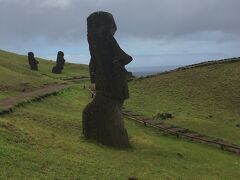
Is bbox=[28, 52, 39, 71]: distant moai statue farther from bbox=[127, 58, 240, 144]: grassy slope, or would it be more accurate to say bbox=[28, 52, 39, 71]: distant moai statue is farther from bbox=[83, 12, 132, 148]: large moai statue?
bbox=[83, 12, 132, 148]: large moai statue

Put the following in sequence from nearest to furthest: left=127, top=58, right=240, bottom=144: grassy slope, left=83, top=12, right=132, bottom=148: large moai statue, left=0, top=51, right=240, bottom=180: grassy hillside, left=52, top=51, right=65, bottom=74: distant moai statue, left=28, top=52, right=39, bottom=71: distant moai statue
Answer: left=0, top=51, right=240, bottom=180: grassy hillside, left=83, top=12, right=132, bottom=148: large moai statue, left=127, top=58, right=240, bottom=144: grassy slope, left=28, top=52, right=39, bottom=71: distant moai statue, left=52, top=51, right=65, bottom=74: distant moai statue

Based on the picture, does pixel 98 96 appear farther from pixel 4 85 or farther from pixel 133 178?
pixel 4 85

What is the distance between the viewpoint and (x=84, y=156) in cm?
1986

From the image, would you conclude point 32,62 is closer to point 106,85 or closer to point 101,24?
point 101,24

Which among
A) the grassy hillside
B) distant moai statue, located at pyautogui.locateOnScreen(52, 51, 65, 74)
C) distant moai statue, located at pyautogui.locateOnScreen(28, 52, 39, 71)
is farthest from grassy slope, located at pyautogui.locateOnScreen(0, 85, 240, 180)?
distant moai statue, located at pyautogui.locateOnScreen(52, 51, 65, 74)

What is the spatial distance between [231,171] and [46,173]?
9.90 meters

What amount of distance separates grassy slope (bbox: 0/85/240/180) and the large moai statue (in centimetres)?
92

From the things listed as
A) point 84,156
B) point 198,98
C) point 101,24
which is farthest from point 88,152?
point 198,98

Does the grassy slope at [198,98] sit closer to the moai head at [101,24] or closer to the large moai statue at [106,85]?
the large moai statue at [106,85]

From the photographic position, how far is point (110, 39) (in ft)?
83.0

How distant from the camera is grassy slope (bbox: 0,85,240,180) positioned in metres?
16.7

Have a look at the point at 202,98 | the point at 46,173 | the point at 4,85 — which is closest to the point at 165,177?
the point at 46,173

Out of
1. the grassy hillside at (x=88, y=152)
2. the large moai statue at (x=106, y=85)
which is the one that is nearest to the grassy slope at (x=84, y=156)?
the grassy hillside at (x=88, y=152)

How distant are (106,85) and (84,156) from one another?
19.4ft
